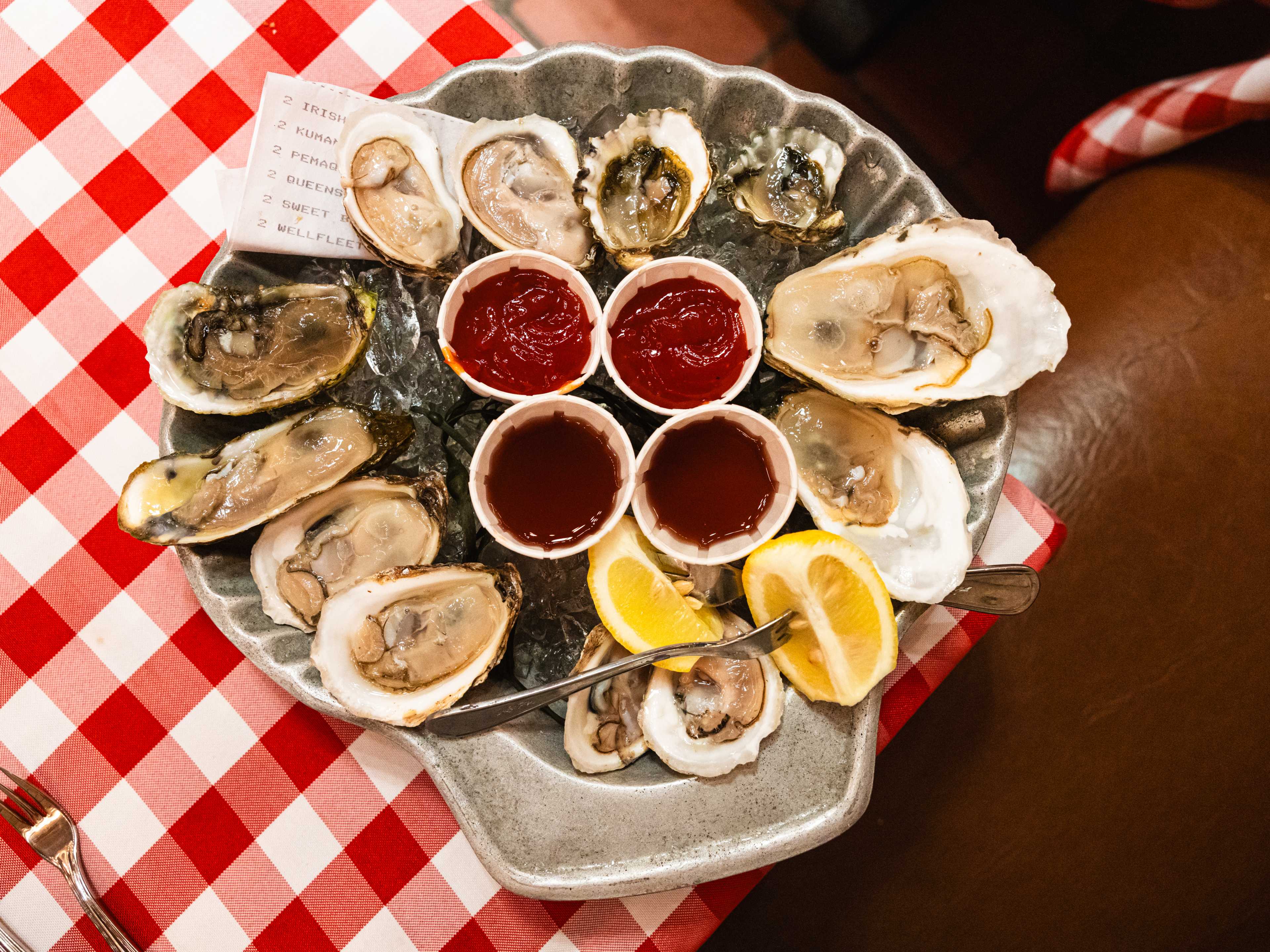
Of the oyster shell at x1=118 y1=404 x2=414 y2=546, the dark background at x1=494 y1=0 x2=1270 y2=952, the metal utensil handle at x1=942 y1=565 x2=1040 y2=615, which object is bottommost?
the dark background at x1=494 y1=0 x2=1270 y2=952

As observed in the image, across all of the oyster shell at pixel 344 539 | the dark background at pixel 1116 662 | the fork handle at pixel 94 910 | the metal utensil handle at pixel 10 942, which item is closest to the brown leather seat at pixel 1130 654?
the dark background at pixel 1116 662

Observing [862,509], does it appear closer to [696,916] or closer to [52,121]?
[696,916]

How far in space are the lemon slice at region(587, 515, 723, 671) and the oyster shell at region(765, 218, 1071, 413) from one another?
0.35 metres

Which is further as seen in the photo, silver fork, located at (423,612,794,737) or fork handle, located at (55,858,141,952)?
fork handle, located at (55,858,141,952)

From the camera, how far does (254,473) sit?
1060 millimetres

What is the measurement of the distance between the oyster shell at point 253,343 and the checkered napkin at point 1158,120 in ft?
5.06

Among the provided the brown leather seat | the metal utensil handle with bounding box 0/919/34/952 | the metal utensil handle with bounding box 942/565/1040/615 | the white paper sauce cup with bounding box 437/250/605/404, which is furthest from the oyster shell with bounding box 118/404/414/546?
the brown leather seat

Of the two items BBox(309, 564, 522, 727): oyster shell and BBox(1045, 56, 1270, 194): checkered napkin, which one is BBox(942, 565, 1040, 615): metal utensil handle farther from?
BBox(1045, 56, 1270, 194): checkered napkin

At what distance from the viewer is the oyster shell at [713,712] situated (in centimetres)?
106

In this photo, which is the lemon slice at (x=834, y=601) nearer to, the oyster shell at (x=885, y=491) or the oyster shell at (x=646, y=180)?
the oyster shell at (x=885, y=491)

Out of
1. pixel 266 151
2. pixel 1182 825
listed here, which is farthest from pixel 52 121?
pixel 1182 825

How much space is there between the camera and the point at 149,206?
1238 millimetres

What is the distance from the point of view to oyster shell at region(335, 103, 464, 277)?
1.07m

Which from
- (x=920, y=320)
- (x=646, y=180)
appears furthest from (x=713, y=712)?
(x=646, y=180)
